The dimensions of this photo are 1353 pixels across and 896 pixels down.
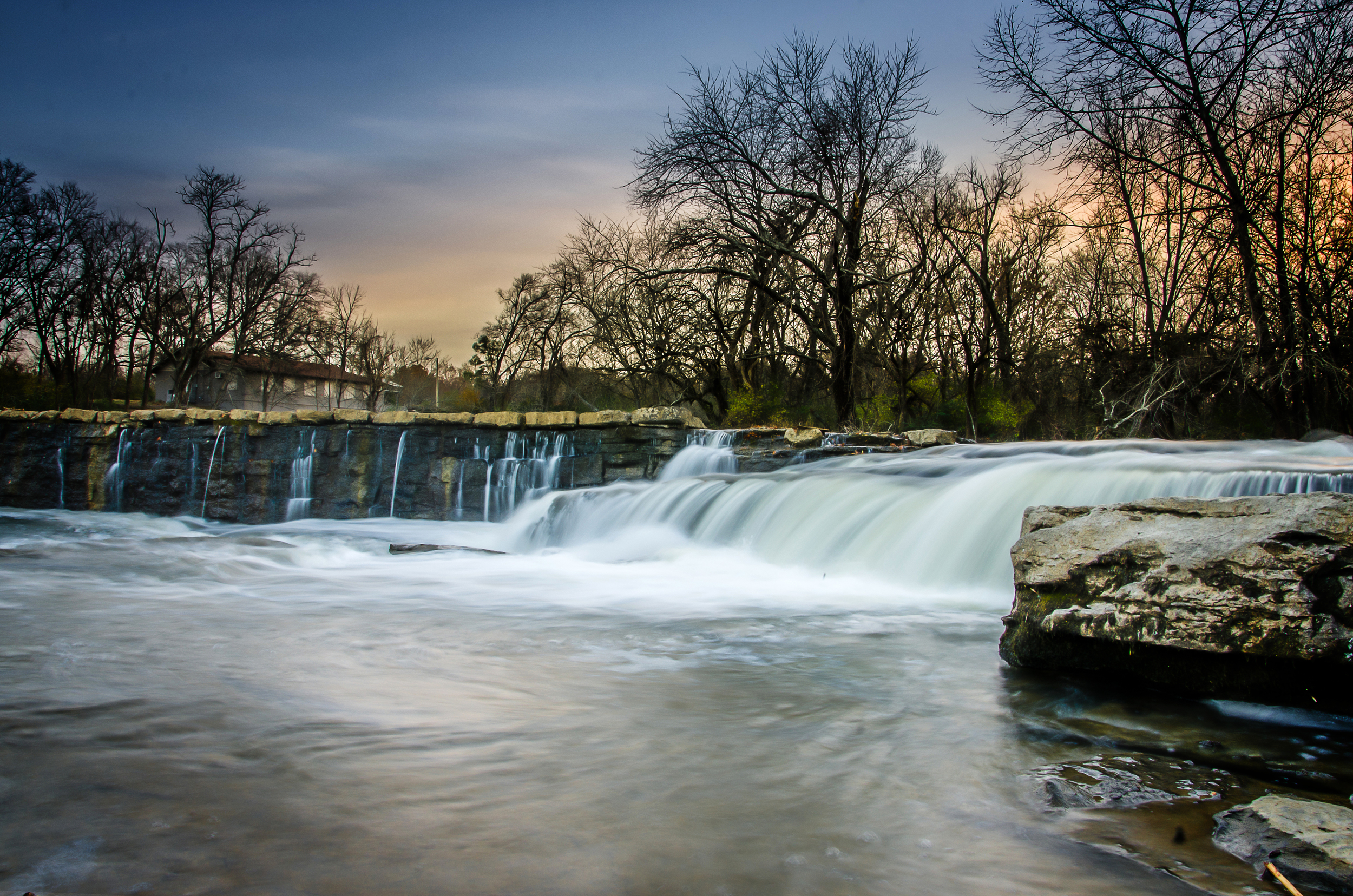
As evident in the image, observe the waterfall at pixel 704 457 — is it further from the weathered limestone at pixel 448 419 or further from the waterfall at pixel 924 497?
the weathered limestone at pixel 448 419

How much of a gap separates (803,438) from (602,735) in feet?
27.4

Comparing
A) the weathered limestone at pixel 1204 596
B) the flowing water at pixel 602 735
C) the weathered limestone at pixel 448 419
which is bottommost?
the flowing water at pixel 602 735

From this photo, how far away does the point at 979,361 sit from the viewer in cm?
2088

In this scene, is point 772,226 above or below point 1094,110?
below

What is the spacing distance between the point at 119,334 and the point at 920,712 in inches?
1550

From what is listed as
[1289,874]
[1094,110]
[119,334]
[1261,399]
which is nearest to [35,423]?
[1289,874]

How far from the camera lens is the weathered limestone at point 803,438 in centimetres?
1087

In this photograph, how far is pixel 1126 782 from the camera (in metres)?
2.32

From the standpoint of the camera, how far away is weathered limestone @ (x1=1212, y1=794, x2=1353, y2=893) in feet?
5.47

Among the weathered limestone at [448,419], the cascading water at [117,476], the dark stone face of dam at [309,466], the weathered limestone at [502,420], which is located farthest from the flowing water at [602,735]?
the cascading water at [117,476]

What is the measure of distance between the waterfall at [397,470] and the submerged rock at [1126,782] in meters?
11.5

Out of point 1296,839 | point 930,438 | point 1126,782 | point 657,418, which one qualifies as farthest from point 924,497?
point 1296,839

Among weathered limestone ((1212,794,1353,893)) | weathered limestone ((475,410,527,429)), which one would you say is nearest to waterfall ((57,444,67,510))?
weathered limestone ((475,410,527,429))

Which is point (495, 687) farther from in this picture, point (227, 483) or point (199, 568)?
point (227, 483)
